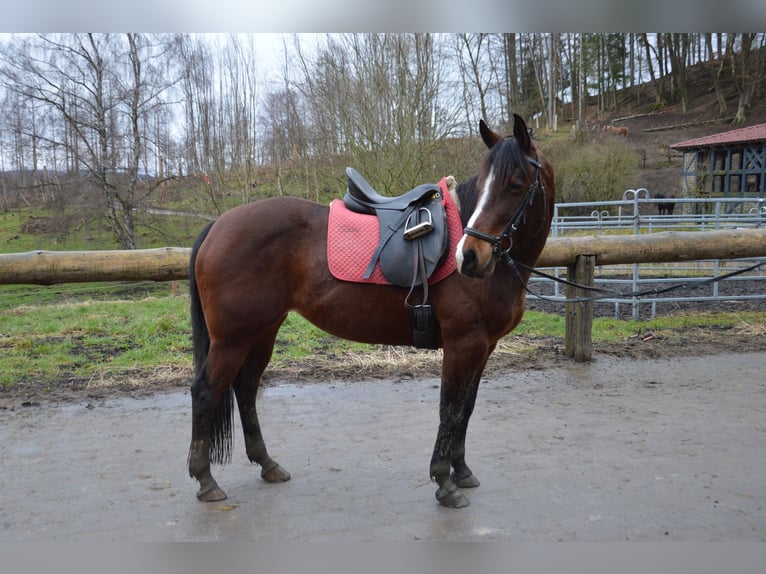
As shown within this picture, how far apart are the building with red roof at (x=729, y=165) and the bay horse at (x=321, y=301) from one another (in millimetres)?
18073

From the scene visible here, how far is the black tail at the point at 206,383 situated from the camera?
9.89 ft

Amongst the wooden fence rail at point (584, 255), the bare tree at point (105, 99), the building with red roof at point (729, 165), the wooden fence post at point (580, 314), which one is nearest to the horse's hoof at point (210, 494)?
the wooden fence rail at point (584, 255)

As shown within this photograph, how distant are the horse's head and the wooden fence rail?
2.69 m

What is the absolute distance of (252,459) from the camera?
3203 mm

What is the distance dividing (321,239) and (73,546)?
1.81 meters

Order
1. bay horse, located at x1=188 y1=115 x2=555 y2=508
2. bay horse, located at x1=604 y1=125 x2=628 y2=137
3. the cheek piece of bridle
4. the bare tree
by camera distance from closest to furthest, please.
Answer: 1. the cheek piece of bridle
2. bay horse, located at x1=188 y1=115 x2=555 y2=508
3. the bare tree
4. bay horse, located at x1=604 y1=125 x2=628 y2=137

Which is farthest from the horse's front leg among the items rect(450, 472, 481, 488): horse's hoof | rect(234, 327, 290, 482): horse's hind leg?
rect(234, 327, 290, 482): horse's hind leg

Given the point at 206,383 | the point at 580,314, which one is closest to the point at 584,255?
the point at 580,314

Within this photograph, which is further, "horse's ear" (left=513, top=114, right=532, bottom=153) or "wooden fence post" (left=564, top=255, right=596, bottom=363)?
"wooden fence post" (left=564, top=255, right=596, bottom=363)

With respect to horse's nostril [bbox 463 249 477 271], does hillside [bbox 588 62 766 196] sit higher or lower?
higher

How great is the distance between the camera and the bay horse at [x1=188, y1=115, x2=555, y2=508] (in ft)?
8.96

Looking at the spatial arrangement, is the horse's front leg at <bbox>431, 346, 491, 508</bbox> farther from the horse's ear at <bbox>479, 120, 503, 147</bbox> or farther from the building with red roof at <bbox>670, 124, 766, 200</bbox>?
the building with red roof at <bbox>670, 124, 766, 200</bbox>

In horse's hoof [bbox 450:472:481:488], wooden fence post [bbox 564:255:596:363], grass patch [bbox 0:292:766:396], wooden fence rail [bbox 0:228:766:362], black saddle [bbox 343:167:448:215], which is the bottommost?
horse's hoof [bbox 450:472:481:488]

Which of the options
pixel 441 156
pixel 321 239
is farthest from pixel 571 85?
pixel 321 239
